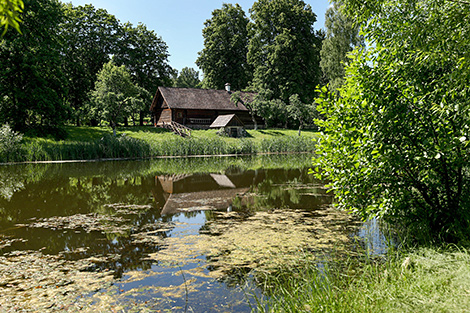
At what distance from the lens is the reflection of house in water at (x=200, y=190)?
9.85 metres

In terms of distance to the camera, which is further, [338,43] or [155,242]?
[338,43]

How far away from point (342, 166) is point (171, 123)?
34.8 meters

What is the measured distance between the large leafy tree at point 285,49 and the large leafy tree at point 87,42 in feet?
65.2

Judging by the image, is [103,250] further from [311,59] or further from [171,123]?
[311,59]

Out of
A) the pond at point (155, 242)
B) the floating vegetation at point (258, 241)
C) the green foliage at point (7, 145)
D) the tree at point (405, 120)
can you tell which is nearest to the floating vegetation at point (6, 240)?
the pond at point (155, 242)

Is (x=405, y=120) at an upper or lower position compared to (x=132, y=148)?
A: upper

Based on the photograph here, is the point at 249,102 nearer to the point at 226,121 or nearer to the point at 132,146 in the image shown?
the point at 226,121

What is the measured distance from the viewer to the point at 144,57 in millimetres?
46688

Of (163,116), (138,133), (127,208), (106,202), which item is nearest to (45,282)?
(127,208)

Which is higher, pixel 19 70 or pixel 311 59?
pixel 311 59

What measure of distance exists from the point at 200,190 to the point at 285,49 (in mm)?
38949

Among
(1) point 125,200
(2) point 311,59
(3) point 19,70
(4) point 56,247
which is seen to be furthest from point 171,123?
(4) point 56,247

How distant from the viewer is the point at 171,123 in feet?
128

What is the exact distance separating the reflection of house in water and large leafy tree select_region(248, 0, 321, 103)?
1338 inches
